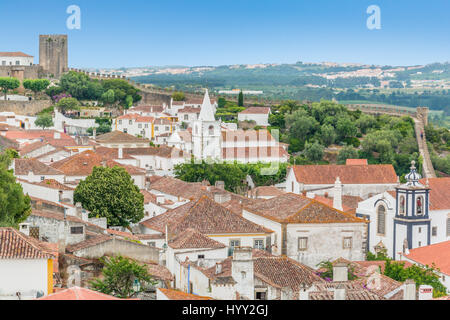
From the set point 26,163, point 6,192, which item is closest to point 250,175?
point 26,163

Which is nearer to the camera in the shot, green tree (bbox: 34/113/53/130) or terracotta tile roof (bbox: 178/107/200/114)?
green tree (bbox: 34/113/53/130)

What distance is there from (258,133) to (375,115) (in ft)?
42.8

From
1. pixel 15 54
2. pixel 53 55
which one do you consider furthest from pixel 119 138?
pixel 15 54

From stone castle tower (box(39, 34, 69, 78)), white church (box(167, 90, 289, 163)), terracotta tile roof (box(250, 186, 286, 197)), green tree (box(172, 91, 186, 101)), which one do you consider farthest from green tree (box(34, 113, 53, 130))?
terracotta tile roof (box(250, 186, 286, 197))

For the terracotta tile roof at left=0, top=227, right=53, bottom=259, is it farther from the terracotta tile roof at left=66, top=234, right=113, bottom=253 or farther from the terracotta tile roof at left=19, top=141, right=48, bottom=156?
the terracotta tile roof at left=19, top=141, right=48, bottom=156

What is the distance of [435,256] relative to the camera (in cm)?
2102

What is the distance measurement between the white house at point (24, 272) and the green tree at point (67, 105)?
4672 cm

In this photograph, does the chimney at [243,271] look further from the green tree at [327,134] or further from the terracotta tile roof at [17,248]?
the green tree at [327,134]

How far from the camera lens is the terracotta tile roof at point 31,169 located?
1049 inches

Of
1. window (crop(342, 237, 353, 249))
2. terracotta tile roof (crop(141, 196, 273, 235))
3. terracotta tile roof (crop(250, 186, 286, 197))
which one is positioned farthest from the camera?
terracotta tile roof (crop(250, 186, 286, 197))

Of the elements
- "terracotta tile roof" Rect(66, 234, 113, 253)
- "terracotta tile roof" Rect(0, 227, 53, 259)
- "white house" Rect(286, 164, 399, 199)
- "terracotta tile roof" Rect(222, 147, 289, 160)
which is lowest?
"white house" Rect(286, 164, 399, 199)

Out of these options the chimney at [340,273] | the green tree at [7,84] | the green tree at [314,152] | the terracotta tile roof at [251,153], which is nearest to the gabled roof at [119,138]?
the terracotta tile roof at [251,153]

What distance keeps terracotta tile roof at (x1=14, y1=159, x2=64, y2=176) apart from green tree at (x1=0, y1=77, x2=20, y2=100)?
35.0 metres

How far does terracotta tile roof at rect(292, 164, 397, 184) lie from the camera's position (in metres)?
34.9
